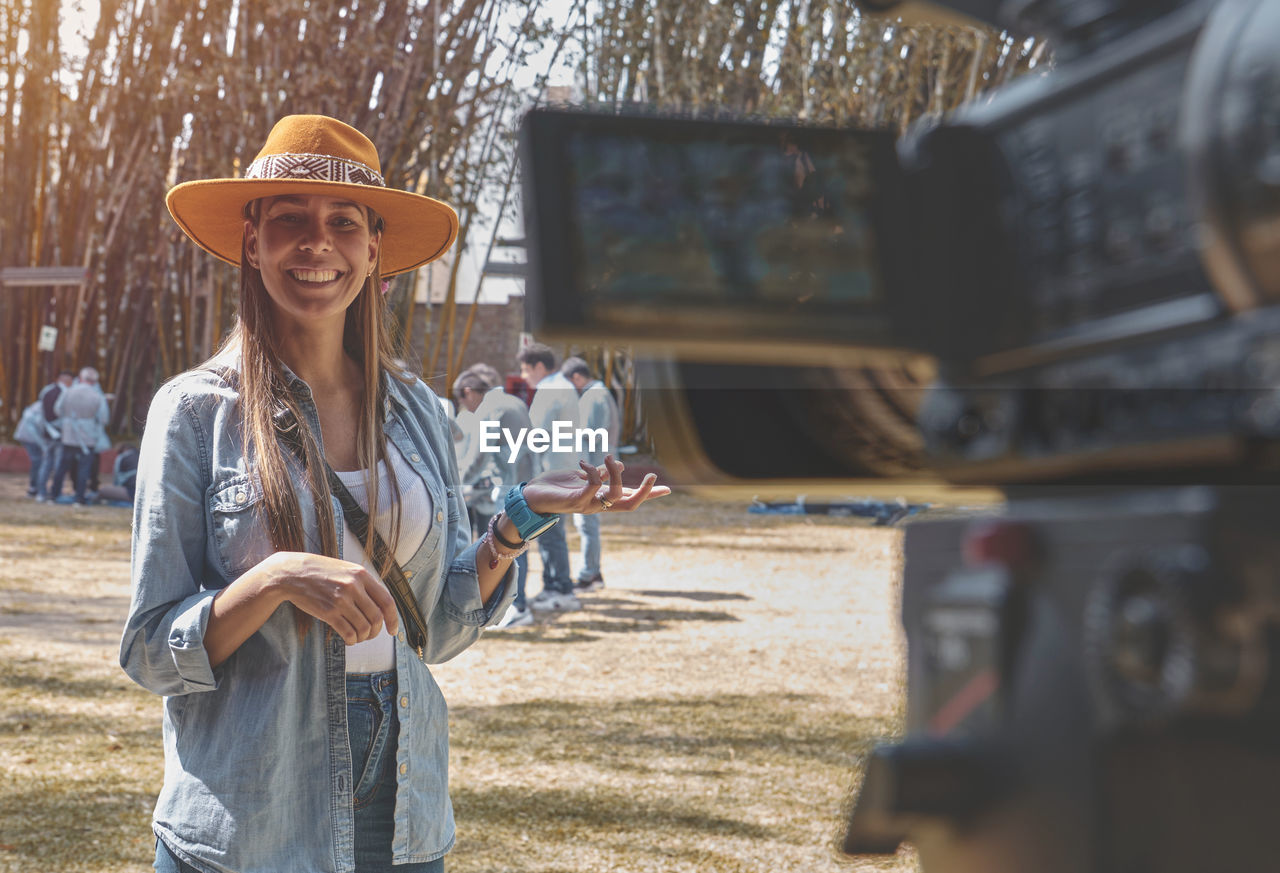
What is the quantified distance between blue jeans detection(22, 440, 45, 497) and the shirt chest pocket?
13608 mm

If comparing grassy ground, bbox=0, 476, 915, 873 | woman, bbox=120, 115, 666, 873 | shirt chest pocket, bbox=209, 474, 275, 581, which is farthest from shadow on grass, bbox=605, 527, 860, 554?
shirt chest pocket, bbox=209, 474, 275, 581

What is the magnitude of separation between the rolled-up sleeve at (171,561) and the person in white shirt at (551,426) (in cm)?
534

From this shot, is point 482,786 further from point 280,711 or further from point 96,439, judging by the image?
point 96,439

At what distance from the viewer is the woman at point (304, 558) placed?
172 cm

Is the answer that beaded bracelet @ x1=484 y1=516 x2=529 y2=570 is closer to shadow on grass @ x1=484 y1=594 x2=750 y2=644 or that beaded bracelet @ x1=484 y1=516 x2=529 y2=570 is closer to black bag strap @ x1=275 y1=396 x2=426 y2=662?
black bag strap @ x1=275 y1=396 x2=426 y2=662

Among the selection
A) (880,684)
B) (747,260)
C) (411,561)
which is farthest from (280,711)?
(880,684)

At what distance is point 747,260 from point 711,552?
1144 cm

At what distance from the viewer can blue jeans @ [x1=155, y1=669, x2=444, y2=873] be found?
1.81 m

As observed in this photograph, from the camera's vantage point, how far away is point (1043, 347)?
0.46 m

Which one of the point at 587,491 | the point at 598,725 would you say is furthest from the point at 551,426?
the point at 587,491

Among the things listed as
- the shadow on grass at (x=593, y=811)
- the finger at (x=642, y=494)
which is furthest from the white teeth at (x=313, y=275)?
the shadow on grass at (x=593, y=811)

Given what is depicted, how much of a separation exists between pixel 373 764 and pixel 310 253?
694 millimetres

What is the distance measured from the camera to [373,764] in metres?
1.83

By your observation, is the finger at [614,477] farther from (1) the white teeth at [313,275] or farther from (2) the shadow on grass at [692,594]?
(2) the shadow on grass at [692,594]
